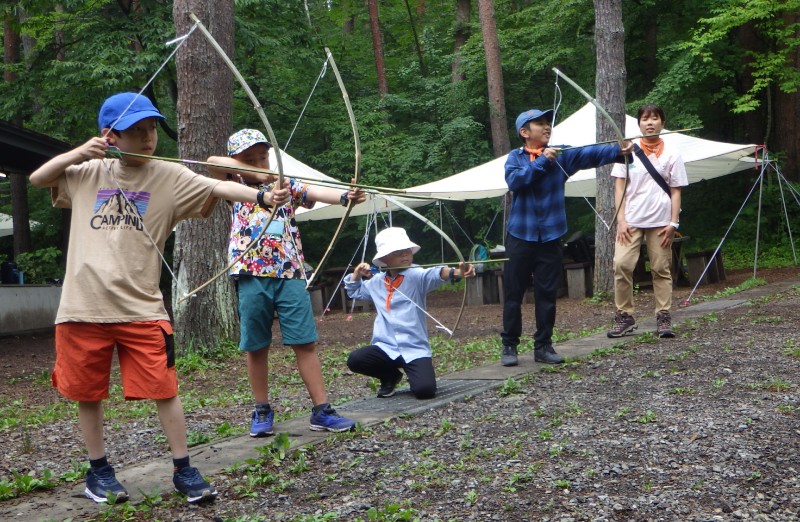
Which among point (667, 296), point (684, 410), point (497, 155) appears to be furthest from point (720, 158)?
point (684, 410)

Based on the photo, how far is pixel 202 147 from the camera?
8312mm

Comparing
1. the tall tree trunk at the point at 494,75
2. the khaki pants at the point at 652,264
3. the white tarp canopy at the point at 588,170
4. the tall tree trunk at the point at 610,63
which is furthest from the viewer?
the tall tree trunk at the point at 494,75

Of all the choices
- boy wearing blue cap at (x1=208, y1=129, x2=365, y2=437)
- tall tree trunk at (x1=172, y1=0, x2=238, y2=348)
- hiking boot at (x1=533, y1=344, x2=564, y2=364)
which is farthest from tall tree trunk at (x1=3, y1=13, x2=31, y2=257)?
boy wearing blue cap at (x1=208, y1=129, x2=365, y2=437)

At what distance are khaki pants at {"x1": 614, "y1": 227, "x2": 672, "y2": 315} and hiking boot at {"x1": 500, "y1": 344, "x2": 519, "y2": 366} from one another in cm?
133

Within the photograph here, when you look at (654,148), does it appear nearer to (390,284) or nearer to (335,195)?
(390,284)

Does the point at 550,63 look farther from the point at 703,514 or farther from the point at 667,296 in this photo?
the point at 703,514

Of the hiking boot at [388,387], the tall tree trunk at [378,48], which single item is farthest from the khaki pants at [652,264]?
the tall tree trunk at [378,48]

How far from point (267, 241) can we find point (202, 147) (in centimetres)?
417

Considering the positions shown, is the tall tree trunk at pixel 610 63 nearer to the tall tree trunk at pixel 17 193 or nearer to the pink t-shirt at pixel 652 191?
the pink t-shirt at pixel 652 191

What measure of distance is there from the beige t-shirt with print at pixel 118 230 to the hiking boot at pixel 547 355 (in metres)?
3.32

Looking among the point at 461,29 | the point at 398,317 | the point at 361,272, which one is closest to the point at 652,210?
the point at 398,317

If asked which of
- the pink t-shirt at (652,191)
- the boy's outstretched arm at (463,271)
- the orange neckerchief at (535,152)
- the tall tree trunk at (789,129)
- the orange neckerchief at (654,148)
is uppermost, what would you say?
the tall tree trunk at (789,129)

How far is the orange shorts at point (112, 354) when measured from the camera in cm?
349

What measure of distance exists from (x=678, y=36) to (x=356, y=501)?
2002 centimetres
